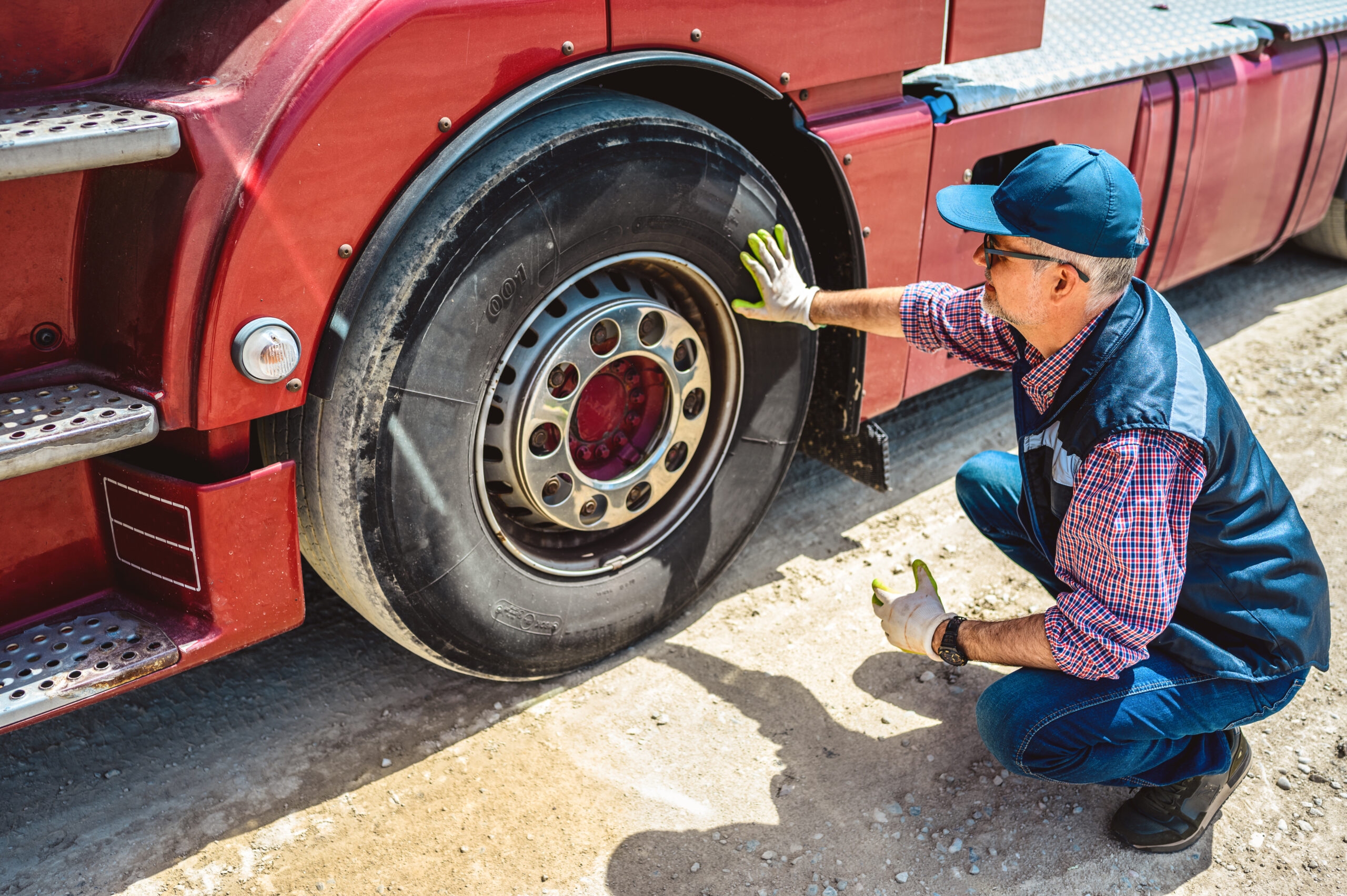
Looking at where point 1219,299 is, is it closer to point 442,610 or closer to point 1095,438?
point 1095,438

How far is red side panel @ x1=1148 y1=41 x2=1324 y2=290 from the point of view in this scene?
3525mm

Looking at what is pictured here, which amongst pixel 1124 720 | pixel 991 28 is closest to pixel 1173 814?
pixel 1124 720

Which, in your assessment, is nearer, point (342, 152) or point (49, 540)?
point (342, 152)

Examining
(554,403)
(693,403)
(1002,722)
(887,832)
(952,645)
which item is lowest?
(887,832)

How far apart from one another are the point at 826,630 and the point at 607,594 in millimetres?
642

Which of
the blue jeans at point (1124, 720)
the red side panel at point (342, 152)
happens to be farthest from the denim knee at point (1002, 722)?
the red side panel at point (342, 152)

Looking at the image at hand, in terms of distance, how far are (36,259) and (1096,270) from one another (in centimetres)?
180

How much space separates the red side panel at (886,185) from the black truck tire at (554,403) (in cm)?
22

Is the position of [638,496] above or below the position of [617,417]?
below

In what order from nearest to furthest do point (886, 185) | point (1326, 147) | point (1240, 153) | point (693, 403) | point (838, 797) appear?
1. point (838, 797)
2. point (693, 403)
3. point (886, 185)
4. point (1240, 153)
5. point (1326, 147)

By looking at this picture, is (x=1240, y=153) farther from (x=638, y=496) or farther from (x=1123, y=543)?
(x=638, y=496)

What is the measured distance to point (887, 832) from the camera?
2221 mm

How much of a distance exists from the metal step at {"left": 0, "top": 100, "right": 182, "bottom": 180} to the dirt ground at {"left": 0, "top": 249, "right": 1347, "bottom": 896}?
51.9 inches

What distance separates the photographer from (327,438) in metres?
1.92
